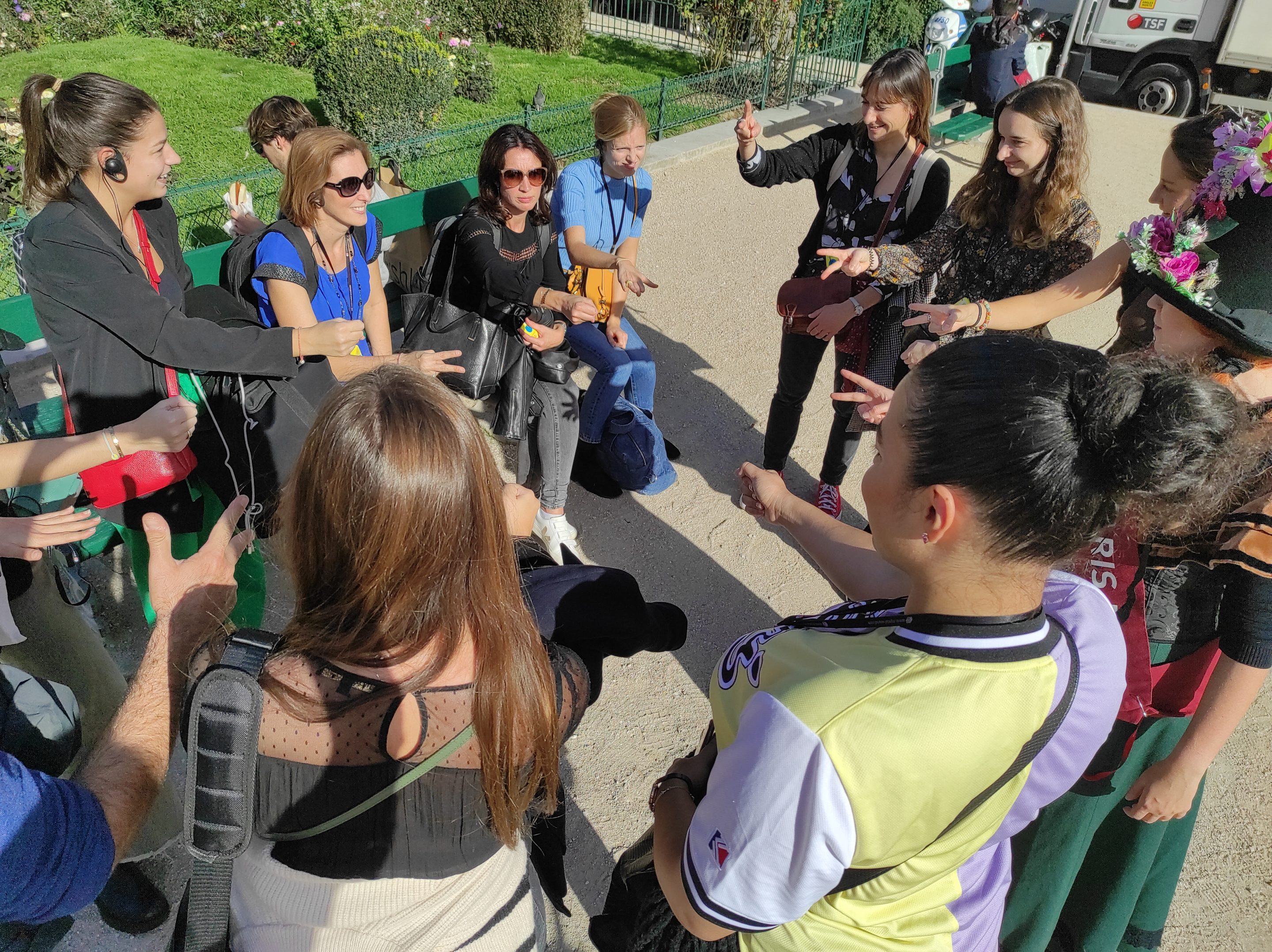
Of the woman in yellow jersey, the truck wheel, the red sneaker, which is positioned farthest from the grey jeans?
the truck wheel

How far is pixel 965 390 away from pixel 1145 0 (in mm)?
13492

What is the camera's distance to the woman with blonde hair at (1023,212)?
2.97m

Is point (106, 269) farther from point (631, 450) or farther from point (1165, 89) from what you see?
point (1165, 89)

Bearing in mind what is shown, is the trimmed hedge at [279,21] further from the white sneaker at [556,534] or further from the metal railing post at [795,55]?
the white sneaker at [556,534]

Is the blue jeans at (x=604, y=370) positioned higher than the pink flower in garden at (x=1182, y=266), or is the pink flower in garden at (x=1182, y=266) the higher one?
the pink flower in garden at (x=1182, y=266)

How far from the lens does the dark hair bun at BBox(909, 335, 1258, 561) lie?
45.7 inches

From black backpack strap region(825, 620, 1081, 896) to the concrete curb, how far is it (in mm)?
7463

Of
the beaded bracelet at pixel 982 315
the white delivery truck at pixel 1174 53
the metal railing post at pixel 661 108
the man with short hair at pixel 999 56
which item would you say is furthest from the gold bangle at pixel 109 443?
the white delivery truck at pixel 1174 53

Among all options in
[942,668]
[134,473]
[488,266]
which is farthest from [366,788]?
[488,266]

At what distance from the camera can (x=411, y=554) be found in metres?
1.34

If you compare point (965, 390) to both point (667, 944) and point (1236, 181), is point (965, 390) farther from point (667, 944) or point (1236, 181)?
point (1236, 181)

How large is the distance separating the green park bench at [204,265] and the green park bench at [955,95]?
20.7 ft

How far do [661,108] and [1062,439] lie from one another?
830cm

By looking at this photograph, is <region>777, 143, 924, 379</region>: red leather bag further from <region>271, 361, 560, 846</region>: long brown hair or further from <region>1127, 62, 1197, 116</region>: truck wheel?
<region>1127, 62, 1197, 116</region>: truck wheel
